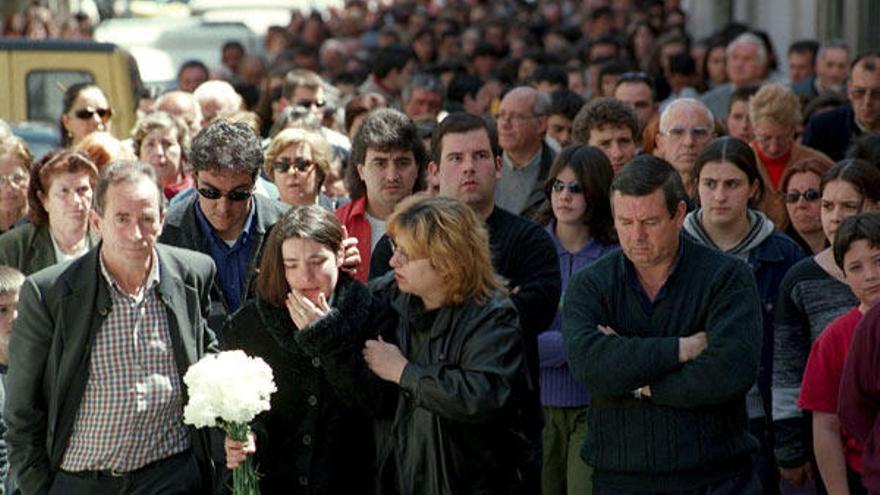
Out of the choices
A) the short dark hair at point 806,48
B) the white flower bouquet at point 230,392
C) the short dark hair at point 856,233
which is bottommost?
the white flower bouquet at point 230,392

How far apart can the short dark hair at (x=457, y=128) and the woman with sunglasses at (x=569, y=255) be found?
42 cm

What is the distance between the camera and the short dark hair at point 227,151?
948 centimetres

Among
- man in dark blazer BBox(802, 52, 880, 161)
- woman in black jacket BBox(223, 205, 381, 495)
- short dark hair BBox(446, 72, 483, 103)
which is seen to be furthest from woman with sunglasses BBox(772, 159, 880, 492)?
short dark hair BBox(446, 72, 483, 103)

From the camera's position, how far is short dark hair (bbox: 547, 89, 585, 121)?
47.3 ft

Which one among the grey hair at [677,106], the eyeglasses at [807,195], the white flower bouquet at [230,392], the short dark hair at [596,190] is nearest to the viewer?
the white flower bouquet at [230,392]

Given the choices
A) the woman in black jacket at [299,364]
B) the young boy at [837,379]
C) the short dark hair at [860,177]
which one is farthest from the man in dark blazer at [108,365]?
the short dark hair at [860,177]

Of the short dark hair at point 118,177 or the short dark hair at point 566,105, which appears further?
the short dark hair at point 566,105

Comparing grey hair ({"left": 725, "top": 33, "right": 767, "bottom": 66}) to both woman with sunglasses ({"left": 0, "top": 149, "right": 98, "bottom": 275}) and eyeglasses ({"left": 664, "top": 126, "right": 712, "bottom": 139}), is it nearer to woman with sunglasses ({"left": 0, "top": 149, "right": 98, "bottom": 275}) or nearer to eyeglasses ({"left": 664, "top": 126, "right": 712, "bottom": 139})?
eyeglasses ({"left": 664, "top": 126, "right": 712, "bottom": 139})

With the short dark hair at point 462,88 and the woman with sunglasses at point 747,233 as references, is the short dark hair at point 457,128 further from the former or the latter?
the short dark hair at point 462,88

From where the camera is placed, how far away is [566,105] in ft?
47.4

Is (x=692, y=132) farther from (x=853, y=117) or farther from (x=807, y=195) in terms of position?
(x=853, y=117)

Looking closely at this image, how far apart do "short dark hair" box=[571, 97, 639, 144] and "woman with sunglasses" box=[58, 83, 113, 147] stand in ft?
12.8

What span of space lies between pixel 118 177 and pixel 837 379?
3.05 metres

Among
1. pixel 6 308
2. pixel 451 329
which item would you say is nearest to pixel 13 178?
pixel 6 308
